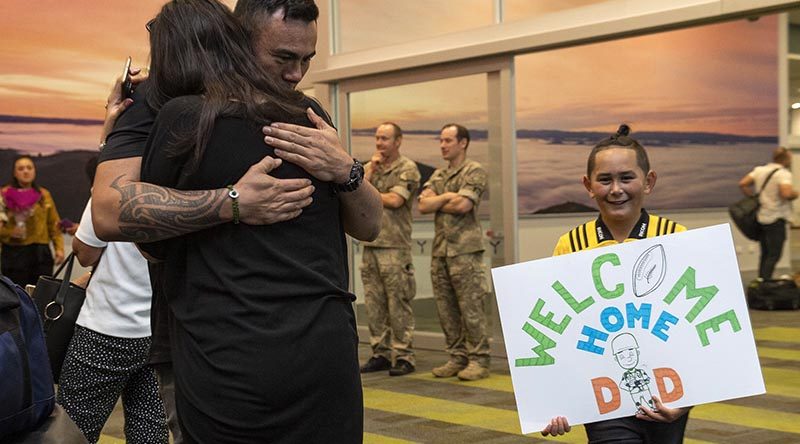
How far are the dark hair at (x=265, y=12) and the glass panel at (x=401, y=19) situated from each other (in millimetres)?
6511

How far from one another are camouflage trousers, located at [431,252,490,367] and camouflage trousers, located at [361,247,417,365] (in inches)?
11.7

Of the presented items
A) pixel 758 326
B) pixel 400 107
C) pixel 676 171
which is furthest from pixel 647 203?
pixel 400 107

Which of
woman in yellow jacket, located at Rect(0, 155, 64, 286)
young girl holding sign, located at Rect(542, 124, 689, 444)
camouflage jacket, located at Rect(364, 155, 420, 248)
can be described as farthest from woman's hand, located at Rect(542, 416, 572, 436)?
woman in yellow jacket, located at Rect(0, 155, 64, 286)

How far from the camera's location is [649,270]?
260cm

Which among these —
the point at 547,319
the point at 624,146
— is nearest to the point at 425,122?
the point at 624,146

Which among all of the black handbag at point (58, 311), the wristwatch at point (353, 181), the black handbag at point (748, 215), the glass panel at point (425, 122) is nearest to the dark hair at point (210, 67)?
the wristwatch at point (353, 181)

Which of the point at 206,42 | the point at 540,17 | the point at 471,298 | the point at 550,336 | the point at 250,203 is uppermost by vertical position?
the point at 540,17

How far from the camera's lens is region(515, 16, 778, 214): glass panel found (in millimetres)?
15508

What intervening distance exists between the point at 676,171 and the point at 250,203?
1590 cm

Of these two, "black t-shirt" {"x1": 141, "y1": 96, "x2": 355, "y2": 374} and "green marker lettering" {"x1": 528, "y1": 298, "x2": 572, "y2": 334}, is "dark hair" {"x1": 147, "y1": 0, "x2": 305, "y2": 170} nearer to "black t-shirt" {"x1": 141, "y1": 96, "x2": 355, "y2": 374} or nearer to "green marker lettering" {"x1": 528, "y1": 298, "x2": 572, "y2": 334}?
"black t-shirt" {"x1": 141, "y1": 96, "x2": 355, "y2": 374}

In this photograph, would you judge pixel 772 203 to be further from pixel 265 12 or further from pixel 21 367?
pixel 21 367

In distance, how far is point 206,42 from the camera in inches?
79.7

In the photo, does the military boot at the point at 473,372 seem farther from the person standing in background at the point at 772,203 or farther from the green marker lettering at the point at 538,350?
the person standing in background at the point at 772,203

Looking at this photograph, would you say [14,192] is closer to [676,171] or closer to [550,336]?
[550,336]
